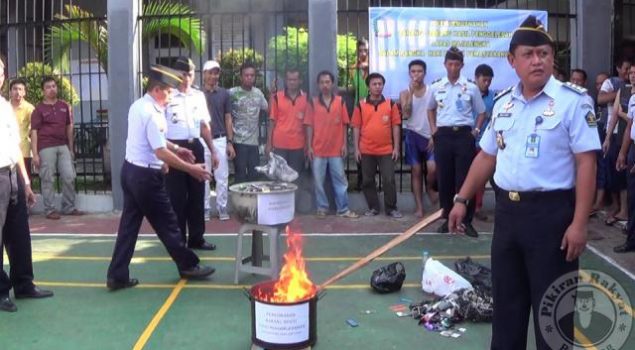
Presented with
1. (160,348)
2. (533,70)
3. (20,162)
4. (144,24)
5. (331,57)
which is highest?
(144,24)

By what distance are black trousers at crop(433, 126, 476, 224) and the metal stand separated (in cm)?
240

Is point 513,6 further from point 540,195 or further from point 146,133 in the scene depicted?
point 540,195

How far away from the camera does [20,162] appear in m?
5.45

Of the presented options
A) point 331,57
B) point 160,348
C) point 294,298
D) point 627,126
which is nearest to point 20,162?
point 160,348

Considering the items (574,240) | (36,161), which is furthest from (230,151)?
(574,240)

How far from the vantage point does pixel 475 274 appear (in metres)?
5.71

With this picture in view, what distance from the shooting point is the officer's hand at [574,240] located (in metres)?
3.21

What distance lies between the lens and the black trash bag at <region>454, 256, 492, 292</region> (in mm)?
5464

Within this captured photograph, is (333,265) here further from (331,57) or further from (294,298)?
(331,57)

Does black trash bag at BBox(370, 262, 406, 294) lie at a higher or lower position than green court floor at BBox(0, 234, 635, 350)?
higher

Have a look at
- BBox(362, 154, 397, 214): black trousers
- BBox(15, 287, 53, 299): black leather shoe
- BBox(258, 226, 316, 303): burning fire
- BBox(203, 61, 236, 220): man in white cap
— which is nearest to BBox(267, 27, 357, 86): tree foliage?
BBox(203, 61, 236, 220): man in white cap

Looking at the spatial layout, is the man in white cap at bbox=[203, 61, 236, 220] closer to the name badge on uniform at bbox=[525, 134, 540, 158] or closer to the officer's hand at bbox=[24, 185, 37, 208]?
the officer's hand at bbox=[24, 185, 37, 208]

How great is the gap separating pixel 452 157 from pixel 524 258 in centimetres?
421

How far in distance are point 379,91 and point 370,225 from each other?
5.97 ft
